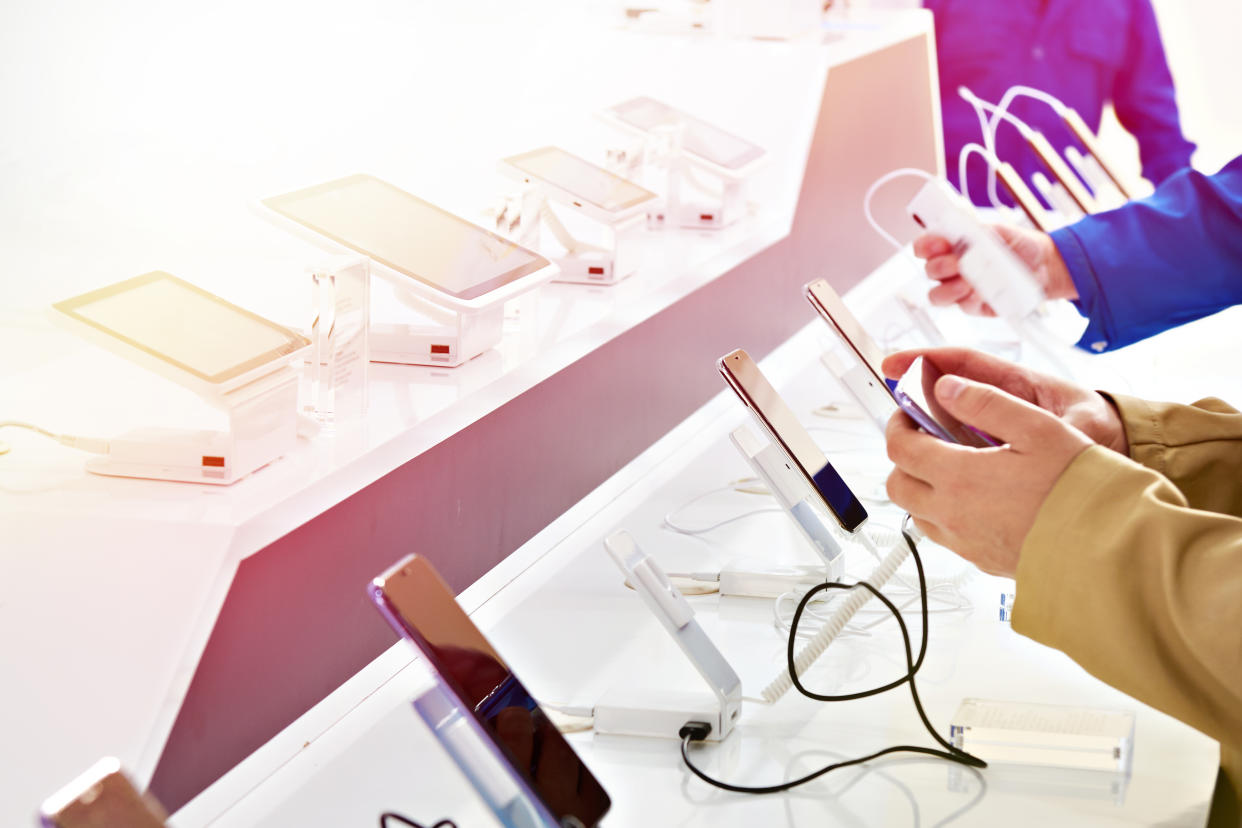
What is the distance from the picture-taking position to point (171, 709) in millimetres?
796

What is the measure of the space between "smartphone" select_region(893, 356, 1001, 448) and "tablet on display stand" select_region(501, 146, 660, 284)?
61 cm

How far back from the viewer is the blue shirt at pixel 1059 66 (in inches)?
162

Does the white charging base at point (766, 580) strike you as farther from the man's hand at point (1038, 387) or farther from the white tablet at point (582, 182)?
the white tablet at point (582, 182)

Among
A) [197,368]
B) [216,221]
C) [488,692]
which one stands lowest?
[488,692]

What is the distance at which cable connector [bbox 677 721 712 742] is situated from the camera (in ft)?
3.31

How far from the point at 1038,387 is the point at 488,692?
0.65 metres

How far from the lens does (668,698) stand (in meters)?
1.04

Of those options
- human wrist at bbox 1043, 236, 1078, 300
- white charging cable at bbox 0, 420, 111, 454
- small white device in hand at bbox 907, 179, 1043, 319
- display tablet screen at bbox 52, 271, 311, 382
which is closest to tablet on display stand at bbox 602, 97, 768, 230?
small white device in hand at bbox 907, 179, 1043, 319

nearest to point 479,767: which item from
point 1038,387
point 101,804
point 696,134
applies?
point 101,804

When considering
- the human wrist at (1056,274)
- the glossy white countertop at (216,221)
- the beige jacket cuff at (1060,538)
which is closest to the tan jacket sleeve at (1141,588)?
the beige jacket cuff at (1060,538)

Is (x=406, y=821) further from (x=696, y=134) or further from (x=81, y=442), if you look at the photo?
(x=696, y=134)

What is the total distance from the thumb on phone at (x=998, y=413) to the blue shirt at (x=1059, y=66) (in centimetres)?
352

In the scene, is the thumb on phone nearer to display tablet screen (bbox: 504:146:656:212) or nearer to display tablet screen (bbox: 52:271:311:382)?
display tablet screen (bbox: 52:271:311:382)

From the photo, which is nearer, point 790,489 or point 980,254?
point 790,489
